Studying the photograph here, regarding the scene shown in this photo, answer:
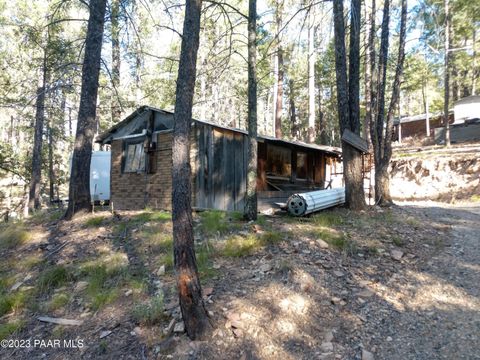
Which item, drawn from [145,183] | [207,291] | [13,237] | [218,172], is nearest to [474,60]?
[218,172]

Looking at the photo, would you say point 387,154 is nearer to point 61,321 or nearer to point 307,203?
point 307,203

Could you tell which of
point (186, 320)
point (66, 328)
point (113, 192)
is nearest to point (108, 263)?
point (66, 328)

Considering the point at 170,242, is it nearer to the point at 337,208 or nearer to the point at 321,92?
the point at 337,208

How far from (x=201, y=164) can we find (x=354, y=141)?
4.85m

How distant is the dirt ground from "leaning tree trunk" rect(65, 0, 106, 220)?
121 centimetres

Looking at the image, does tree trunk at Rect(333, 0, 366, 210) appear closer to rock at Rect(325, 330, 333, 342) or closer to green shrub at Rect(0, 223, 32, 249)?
rock at Rect(325, 330, 333, 342)

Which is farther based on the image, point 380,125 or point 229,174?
point 229,174

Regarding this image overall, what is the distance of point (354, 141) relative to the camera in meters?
7.87

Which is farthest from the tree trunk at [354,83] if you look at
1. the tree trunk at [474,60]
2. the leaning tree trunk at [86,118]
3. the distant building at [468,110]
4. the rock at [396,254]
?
the distant building at [468,110]

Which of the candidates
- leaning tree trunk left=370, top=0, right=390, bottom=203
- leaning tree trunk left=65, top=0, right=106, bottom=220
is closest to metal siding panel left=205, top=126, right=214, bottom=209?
leaning tree trunk left=65, top=0, right=106, bottom=220

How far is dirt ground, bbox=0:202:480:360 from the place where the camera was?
3596 millimetres

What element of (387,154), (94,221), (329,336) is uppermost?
(387,154)

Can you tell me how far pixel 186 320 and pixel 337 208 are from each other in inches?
240

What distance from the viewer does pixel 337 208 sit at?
8.73 metres
